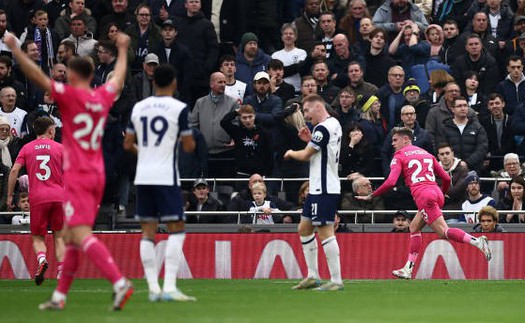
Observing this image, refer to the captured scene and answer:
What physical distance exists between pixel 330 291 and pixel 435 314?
11.7ft

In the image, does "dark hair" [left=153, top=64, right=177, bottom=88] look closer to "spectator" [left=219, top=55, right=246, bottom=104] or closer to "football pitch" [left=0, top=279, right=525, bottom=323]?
"football pitch" [left=0, top=279, right=525, bottom=323]

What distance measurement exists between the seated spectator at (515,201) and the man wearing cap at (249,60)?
5.85 meters

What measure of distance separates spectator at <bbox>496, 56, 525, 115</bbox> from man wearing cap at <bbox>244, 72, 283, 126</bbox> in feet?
14.5

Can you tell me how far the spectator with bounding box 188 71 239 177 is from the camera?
1033 inches

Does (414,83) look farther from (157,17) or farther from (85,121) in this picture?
(85,121)

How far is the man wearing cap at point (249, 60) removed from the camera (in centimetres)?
2750

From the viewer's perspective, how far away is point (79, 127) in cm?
1409

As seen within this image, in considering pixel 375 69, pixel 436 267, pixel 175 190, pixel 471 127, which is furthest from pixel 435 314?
pixel 375 69

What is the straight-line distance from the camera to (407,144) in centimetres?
2223

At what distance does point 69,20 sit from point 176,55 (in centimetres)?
314

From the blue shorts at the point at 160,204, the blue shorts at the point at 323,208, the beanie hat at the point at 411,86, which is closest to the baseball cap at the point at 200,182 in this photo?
the beanie hat at the point at 411,86

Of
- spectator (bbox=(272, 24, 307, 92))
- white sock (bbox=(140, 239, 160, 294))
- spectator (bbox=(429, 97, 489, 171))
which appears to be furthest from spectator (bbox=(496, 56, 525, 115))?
white sock (bbox=(140, 239, 160, 294))

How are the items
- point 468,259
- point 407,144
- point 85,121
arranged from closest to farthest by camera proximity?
point 85,121, point 407,144, point 468,259

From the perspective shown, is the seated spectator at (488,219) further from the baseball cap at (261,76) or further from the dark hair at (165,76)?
the dark hair at (165,76)
